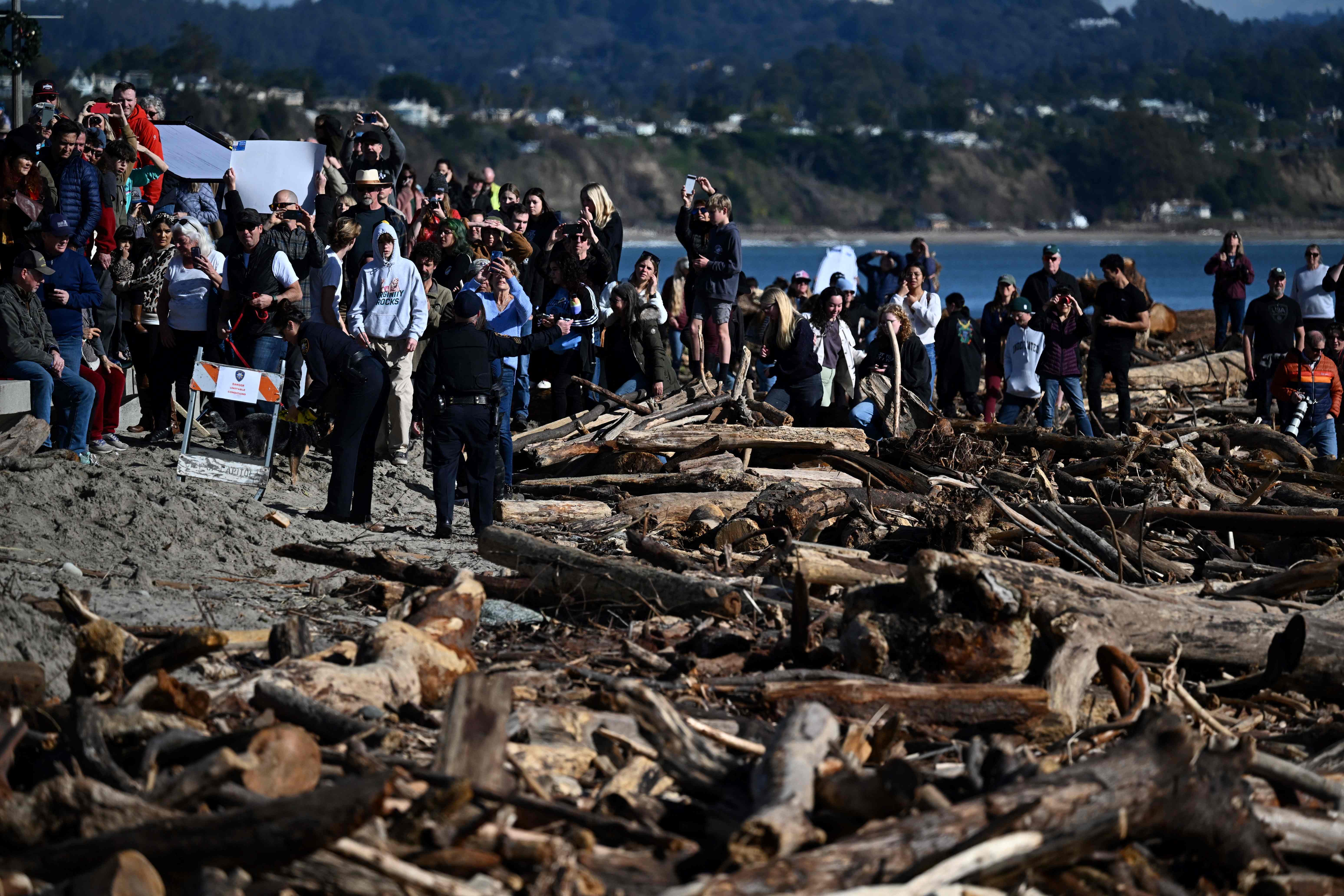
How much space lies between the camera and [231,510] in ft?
27.5

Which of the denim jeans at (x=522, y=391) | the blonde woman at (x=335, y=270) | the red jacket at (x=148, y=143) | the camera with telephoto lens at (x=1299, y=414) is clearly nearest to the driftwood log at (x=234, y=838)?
the blonde woman at (x=335, y=270)

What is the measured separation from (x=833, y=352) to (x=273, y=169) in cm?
551

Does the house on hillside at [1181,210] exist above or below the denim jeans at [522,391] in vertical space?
above

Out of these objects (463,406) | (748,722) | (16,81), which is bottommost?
(748,722)

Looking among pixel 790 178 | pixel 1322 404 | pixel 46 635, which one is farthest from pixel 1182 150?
pixel 46 635

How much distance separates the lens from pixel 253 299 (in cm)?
1025

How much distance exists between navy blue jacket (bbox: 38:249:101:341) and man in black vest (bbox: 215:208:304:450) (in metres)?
1.00

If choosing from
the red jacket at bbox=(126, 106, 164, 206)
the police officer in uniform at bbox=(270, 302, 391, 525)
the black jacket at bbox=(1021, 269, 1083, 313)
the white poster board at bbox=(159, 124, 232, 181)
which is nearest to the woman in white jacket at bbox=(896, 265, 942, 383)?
the black jacket at bbox=(1021, 269, 1083, 313)

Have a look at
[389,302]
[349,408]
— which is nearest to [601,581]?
[349,408]

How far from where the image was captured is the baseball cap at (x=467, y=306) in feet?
28.2

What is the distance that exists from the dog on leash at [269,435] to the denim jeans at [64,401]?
1056 mm

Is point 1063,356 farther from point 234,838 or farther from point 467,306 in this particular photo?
point 234,838

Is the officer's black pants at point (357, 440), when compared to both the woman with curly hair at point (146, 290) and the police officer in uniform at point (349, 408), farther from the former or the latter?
the woman with curly hair at point (146, 290)

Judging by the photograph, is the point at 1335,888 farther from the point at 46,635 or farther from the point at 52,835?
the point at 46,635
